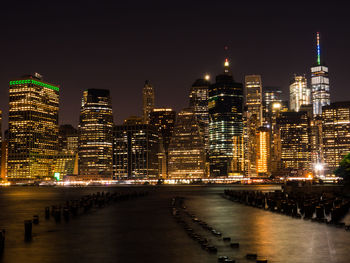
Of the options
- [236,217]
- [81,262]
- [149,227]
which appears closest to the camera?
[81,262]

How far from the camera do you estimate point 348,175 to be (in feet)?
346

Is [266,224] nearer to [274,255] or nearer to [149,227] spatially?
[149,227]

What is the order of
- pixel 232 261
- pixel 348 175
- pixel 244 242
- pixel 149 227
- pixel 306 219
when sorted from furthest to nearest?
pixel 348 175
pixel 306 219
pixel 149 227
pixel 244 242
pixel 232 261

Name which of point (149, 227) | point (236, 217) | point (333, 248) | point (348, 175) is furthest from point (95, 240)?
point (348, 175)

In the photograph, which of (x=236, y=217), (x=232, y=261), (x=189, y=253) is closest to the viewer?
(x=232, y=261)

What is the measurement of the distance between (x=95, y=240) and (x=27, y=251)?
22.7 ft

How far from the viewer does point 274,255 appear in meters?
31.5

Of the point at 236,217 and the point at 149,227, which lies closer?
the point at 149,227

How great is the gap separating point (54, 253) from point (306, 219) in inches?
1203

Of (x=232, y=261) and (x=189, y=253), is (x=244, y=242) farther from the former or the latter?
(x=232, y=261)

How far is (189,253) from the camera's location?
32.6 meters

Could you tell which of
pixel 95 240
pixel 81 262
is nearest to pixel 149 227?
pixel 95 240

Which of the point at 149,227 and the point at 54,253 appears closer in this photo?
the point at 54,253

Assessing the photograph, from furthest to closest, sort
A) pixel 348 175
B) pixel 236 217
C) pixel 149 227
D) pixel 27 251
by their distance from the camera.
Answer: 1. pixel 348 175
2. pixel 236 217
3. pixel 149 227
4. pixel 27 251
